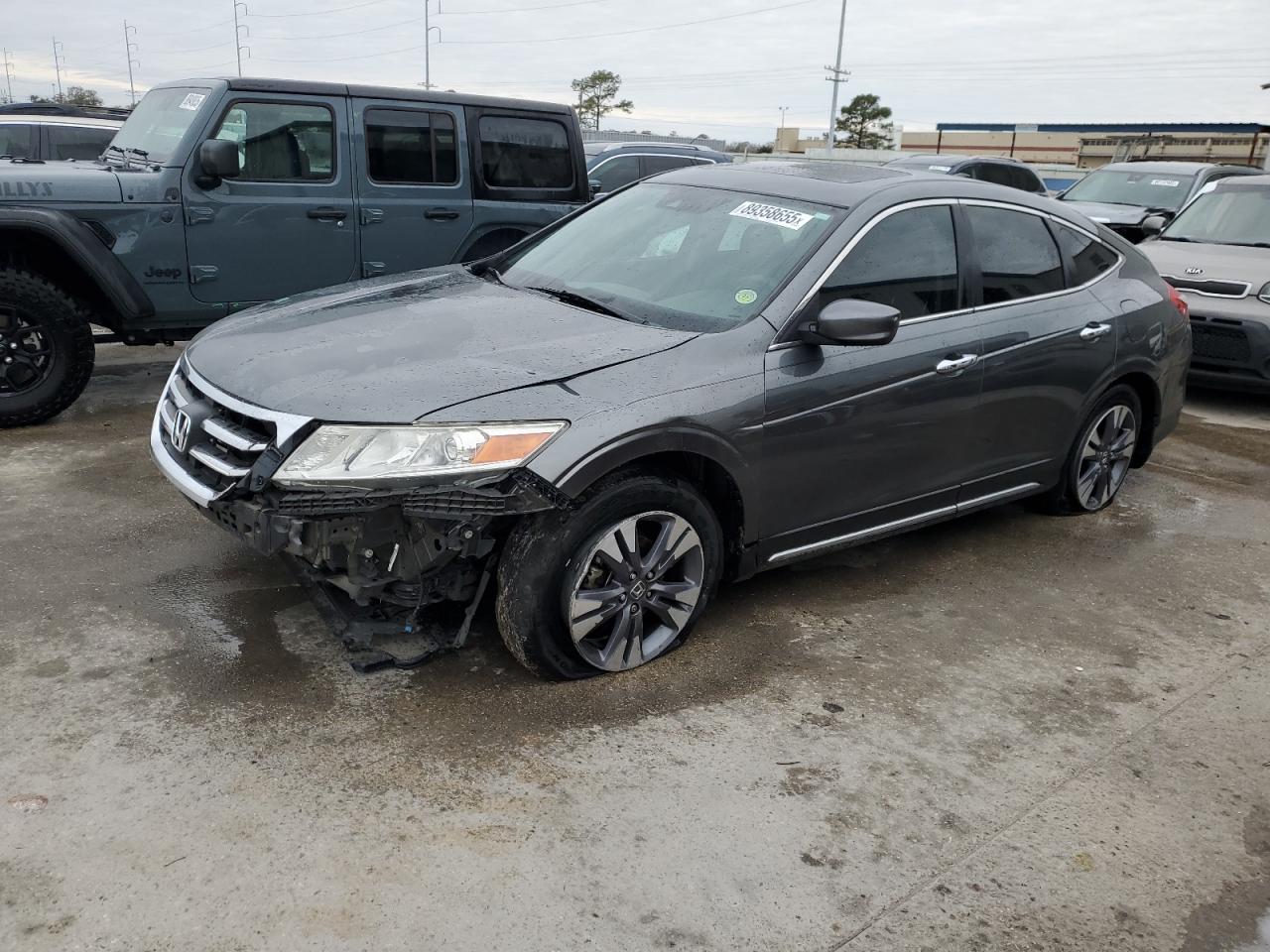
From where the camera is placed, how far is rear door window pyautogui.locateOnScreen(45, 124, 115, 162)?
11.5 metres

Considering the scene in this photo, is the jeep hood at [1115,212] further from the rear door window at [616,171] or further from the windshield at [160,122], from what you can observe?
the windshield at [160,122]

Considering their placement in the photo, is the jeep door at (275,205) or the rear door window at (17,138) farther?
the rear door window at (17,138)

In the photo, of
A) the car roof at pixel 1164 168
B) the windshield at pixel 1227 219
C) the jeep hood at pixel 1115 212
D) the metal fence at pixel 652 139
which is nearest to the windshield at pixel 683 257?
the windshield at pixel 1227 219

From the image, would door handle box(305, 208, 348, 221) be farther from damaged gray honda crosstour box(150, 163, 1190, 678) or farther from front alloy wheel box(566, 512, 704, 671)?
front alloy wheel box(566, 512, 704, 671)

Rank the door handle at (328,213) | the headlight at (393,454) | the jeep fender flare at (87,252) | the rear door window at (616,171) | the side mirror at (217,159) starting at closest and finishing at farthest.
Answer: the headlight at (393,454) < the jeep fender flare at (87,252) < the side mirror at (217,159) < the door handle at (328,213) < the rear door window at (616,171)

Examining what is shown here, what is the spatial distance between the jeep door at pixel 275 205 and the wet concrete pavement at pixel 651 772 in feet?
7.53

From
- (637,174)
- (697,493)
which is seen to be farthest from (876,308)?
(637,174)

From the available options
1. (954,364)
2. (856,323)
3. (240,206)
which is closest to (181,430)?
(856,323)

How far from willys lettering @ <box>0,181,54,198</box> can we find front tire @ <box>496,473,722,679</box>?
13.6 feet

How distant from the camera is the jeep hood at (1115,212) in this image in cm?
1170

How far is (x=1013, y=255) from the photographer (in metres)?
4.51

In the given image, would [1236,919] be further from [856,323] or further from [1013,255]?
[1013,255]

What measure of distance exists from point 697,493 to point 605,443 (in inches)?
19.8

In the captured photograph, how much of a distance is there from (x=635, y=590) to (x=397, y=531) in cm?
81
